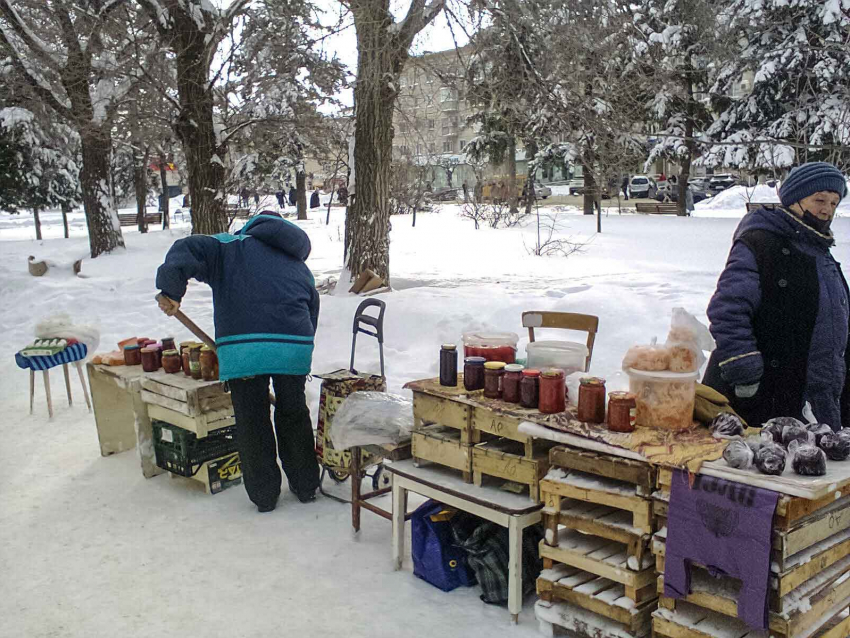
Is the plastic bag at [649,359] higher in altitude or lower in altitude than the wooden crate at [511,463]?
higher

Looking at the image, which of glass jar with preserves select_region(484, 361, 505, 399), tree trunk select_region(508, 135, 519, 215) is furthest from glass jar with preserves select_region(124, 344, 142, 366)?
tree trunk select_region(508, 135, 519, 215)

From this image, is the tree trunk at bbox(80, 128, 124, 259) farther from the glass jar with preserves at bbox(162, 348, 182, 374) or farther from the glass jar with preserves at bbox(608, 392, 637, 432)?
the glass jar with preserves at bbox(608, 392, 637, 432)

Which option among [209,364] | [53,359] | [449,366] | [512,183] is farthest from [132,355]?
[512,183]

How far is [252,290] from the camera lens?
4.52m

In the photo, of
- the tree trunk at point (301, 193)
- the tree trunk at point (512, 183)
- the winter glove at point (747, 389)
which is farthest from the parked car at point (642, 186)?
the winter glove at point (747, 389)

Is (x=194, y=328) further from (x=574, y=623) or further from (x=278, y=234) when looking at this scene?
(x=574, y=623)

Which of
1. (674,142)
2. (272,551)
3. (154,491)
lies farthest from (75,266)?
(674,142)

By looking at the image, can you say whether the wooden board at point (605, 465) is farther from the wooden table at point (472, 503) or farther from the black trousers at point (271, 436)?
the black trousers at point (271, 436)

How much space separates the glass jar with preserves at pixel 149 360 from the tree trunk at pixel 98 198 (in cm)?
1153

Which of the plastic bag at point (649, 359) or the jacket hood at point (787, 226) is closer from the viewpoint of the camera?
the plastic bag at point (649, 359)

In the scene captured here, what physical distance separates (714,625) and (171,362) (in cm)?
391

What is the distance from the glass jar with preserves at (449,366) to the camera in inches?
150

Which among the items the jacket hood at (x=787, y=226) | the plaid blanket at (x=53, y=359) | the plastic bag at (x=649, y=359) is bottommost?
the plaid blanket at (x=53, y=359)

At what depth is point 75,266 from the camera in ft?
46.0
